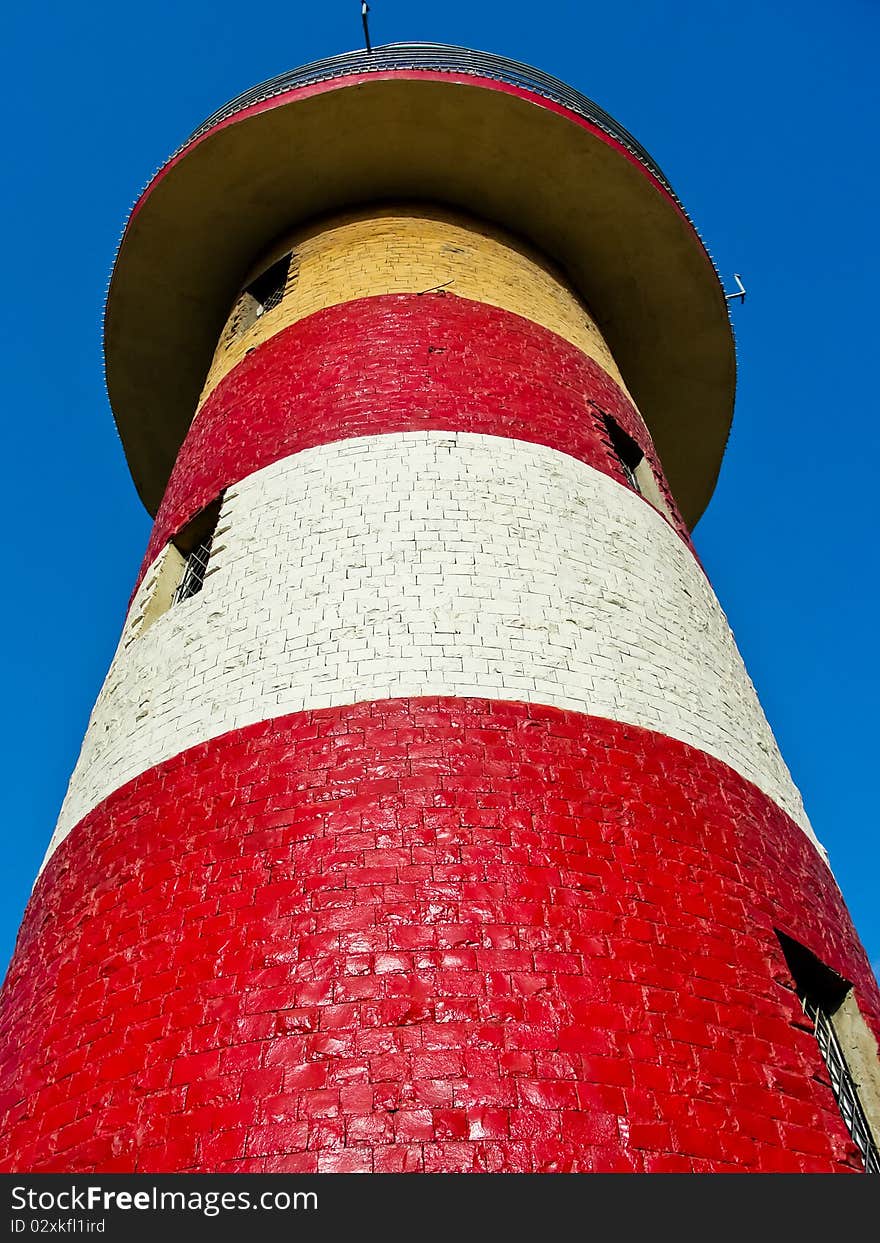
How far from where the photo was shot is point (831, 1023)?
568 cm

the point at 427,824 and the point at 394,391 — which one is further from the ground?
the point at 394,391

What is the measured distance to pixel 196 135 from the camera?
11.4 metres

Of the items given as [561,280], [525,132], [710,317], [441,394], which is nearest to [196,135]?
[525,132]

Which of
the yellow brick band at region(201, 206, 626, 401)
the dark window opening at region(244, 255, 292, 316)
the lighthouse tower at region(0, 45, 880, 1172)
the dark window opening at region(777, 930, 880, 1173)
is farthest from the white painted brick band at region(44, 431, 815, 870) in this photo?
the dark window opening at region(244, 255, 292, 316)

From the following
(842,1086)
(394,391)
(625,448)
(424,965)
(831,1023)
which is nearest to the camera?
(424,965)

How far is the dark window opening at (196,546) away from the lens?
309 inches

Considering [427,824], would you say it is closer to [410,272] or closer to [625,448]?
[625,448]

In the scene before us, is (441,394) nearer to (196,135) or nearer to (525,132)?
(525,132)

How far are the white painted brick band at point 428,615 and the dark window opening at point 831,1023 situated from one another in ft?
3.92

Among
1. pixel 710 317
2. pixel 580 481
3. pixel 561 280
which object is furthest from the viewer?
pixel 710 317

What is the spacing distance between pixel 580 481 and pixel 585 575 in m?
1.17

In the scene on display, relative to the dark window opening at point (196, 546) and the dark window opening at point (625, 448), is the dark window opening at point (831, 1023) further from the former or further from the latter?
the dark window opening at point (196, 546)

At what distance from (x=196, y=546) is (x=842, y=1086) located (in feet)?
20.2

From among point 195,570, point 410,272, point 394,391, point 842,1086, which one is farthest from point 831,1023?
point 410,272
